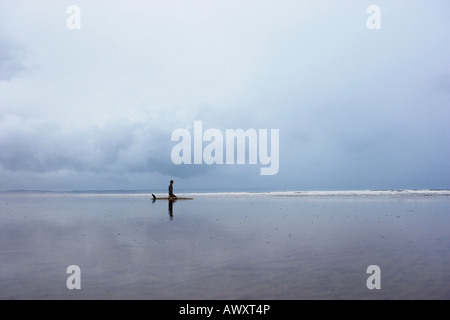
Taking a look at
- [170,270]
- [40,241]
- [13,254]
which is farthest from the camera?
[40,241]

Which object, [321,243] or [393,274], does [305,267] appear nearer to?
[393,274]

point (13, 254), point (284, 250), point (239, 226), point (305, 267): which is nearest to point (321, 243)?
point (284, 250)

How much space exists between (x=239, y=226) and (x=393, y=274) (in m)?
10.3

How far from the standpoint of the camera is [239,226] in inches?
734

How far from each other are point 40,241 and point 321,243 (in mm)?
12624

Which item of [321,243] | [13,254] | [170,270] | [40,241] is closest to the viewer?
[170,270]
